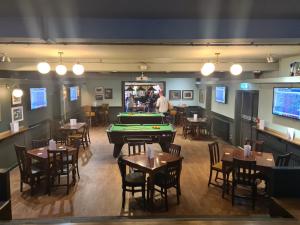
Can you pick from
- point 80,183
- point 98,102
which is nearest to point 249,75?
point 80,183

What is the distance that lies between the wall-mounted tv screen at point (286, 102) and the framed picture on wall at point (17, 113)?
666 cm

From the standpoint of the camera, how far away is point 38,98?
27.8ft

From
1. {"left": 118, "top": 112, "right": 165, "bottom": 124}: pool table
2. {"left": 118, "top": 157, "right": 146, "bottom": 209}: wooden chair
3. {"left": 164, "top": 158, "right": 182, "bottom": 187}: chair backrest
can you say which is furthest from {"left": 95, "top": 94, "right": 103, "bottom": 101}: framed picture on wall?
{"left": 164, "top": 158, "right": 182, "bottom": 187}: chair backrest

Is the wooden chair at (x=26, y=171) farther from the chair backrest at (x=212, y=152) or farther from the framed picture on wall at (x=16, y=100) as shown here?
the chair backrest at (x=212, y=152)

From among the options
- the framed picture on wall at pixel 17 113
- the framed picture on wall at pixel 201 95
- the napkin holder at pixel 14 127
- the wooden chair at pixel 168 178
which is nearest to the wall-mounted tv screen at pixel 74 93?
the framed picture on wall at pixel 17 113

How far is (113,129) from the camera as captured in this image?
743 centimetres

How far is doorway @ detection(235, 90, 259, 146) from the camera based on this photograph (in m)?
8.09

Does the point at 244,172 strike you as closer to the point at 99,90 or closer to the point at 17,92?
the point at 17,92

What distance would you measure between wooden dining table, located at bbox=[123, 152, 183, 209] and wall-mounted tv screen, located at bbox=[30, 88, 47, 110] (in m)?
4.33

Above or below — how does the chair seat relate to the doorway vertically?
below

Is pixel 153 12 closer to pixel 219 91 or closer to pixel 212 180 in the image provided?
pixel 212 180

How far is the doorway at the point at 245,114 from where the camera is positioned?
26.6 ft

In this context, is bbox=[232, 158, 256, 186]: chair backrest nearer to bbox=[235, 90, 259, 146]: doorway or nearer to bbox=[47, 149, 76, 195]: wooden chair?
bbox=[47, 149, 76, 195]: wooden chair

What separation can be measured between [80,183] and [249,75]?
5908 mm
